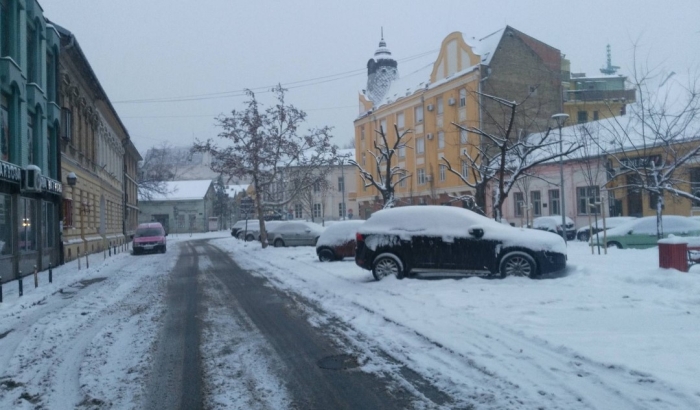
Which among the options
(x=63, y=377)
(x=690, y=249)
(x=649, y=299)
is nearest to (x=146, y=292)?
(x=63, y=377)

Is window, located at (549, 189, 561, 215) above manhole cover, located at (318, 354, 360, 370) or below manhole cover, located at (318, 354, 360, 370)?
above

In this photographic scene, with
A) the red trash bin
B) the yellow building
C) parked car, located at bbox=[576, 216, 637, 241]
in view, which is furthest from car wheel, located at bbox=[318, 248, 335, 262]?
the yellow building

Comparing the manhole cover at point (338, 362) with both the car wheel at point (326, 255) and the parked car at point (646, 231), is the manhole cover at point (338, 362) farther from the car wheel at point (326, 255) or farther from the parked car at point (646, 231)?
the parked car at point (646, 231)

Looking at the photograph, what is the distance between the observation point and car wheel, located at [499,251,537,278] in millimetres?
12523

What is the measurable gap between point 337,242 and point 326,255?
2.29 ft

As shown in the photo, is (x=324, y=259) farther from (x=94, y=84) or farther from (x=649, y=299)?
(x=94, y=84)

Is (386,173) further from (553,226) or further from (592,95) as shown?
(592,95)

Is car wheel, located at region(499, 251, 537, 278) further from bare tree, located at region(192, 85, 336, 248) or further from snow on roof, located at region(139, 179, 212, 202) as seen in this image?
snow on roof, located at region(139, 179, 212, 202)

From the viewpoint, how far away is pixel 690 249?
41.1ft

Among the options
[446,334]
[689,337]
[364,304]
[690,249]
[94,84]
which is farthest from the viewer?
[94,84]

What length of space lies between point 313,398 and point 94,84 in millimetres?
29404

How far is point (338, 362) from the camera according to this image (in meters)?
6.70

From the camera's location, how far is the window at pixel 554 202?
127ft

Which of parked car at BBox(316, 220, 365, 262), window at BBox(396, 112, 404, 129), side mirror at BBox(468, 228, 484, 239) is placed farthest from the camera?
window at BBox(396, 112, 404, 129)
